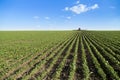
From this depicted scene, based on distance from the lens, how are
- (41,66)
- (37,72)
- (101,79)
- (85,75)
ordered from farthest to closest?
1. (41,66)
2. (37,72)
3. (85,75)
4. (101,79)

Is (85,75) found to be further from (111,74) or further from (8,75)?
(8,75)

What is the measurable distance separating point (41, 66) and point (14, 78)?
299 centimetres

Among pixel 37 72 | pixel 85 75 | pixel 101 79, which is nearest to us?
pixel 101 79

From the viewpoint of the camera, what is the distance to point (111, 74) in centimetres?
1027

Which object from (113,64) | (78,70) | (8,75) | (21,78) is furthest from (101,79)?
(8,75)

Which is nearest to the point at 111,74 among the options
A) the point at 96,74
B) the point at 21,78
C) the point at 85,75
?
the point at 96,74

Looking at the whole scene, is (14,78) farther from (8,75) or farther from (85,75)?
(85,75)

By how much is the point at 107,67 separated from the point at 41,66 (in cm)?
504

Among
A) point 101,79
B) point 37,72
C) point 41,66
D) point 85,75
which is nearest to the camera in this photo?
point 101,79

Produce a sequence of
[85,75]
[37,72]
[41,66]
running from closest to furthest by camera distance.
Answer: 1. [85,75]
2. [37,72]
3. [41,66]

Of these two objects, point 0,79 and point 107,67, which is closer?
point 0,79

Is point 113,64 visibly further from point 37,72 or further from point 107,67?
point 37,72

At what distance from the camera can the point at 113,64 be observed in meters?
12.9

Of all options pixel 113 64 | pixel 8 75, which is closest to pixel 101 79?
pixel 113 64
